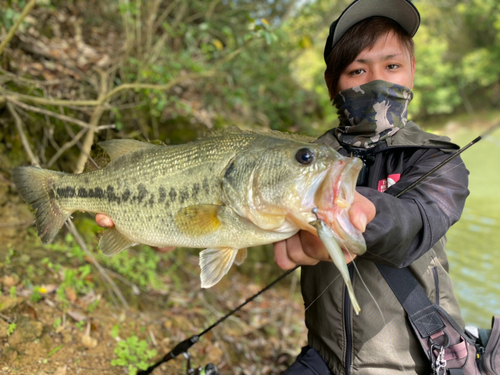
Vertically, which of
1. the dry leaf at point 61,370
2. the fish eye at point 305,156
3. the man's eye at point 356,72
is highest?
the man's eye at point 356,72

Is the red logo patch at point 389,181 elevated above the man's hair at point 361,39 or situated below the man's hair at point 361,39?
below

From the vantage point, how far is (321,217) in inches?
49.5

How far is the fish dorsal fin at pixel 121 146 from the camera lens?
6.59 ft

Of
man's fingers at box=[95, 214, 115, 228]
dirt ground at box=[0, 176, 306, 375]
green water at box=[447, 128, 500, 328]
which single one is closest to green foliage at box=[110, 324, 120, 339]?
dirt ground at box=[0, 176, 306, 375]

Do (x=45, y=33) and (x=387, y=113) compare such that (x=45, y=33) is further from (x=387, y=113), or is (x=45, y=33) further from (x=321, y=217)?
(x=321, y=217)

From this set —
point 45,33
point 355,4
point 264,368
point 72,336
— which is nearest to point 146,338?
point 72,336

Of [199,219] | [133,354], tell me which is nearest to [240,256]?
[199,219]

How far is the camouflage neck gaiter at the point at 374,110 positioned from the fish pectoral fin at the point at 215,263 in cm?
A: 102

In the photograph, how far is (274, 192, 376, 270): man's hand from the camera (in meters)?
1.27

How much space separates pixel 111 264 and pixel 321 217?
341cm

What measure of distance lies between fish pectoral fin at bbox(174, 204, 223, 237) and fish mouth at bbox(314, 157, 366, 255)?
1.73ft

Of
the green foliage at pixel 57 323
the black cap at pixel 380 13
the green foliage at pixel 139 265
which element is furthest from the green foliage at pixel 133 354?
the black cap at pixel 380 13

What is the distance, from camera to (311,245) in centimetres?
145

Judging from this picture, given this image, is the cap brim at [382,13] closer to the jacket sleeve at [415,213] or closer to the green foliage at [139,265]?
the jacket sleeve at [415,213]
